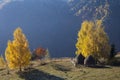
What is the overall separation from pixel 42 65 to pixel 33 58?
1931 inches

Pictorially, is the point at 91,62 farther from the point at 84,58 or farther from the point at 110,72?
the point at 110,72

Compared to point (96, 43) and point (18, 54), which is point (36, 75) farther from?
point (96, 43)

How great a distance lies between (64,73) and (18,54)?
1716 centimetres

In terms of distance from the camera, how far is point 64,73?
301 feet

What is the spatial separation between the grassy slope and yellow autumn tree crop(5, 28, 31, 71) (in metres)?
3.03

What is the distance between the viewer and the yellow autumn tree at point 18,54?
100 m

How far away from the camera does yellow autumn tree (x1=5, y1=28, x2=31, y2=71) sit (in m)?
100

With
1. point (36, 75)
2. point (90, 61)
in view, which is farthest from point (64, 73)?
point (90, 61)

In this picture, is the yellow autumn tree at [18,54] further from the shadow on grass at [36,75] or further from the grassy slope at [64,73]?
the shadow on grass at [36,75]

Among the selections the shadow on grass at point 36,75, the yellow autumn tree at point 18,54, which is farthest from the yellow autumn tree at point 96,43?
the shadow on grass at point 36,75

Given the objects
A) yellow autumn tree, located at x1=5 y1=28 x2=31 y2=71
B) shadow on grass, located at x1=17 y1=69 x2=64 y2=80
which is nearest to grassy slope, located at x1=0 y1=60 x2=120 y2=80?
shadow on grass, located at x1=17 y1=69 x2=64 y2=80

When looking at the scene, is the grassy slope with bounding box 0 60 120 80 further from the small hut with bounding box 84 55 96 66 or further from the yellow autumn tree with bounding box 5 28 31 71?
the small hut with bounding box 84 55 96 66

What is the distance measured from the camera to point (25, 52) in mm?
101500

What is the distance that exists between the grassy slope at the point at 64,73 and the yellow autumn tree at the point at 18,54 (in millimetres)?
3027
